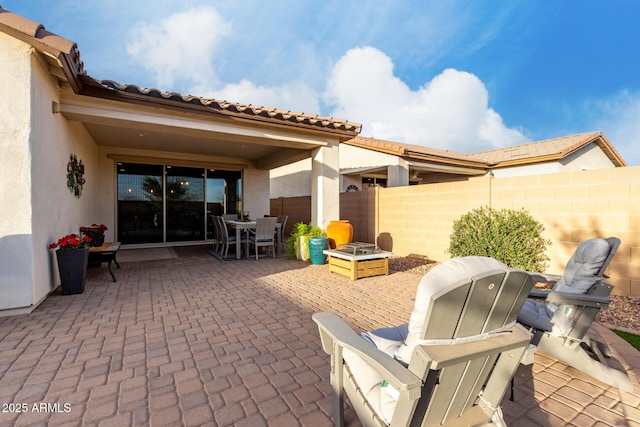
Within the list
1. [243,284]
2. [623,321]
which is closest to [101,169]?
[243,284]

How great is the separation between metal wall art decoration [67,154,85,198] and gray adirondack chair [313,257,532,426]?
232 inches

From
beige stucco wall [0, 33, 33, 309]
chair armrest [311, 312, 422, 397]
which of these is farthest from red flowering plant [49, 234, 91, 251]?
chair armrest [311, 312, 422, 397]

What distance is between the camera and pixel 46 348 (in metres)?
2.68

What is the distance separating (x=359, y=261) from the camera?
529cm

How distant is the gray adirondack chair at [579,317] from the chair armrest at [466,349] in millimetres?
1116

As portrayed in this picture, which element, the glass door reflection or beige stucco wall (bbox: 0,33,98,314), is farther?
the glass door reflection

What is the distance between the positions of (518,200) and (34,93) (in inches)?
298

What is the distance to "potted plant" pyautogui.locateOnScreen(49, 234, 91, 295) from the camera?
13.6ft

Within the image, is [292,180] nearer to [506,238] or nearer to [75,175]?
[75,175]

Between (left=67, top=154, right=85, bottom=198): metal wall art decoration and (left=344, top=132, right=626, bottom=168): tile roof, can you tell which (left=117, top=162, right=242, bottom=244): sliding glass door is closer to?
(left=67, top=154, right=85, bottom=198): metal wall art decoration

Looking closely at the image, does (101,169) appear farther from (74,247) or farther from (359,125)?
(359,125)

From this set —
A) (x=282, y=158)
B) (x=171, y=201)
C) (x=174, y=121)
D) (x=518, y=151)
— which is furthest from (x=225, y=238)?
(x=518, y=151)

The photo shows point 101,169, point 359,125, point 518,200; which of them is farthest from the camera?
point 101,169

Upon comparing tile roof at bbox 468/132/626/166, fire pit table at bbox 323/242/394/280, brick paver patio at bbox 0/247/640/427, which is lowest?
brick paver patio at bbox 0/247/640/427
